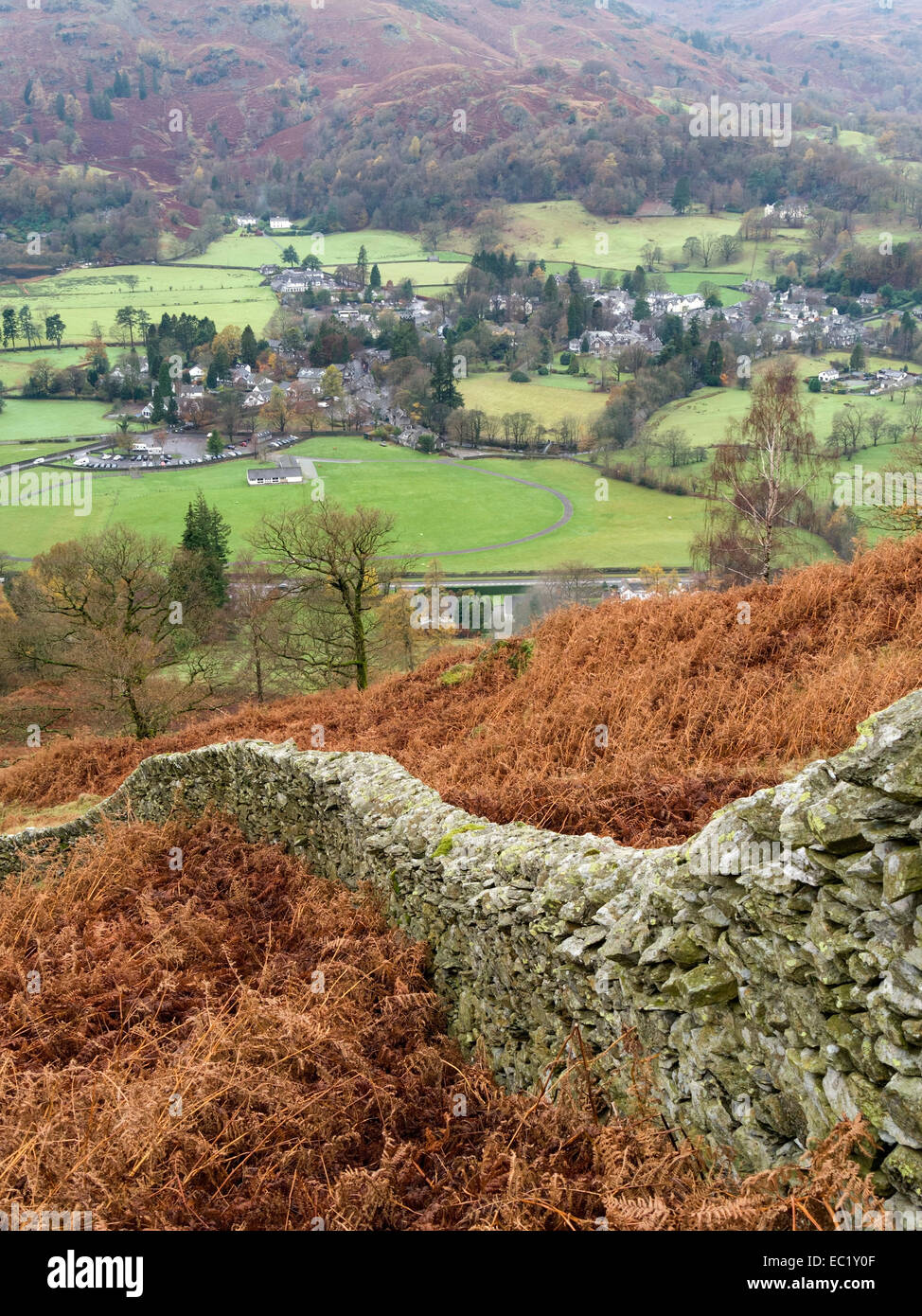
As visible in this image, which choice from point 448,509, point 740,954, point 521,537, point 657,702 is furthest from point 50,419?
point 740,954

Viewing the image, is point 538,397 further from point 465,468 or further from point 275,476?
point 275,476

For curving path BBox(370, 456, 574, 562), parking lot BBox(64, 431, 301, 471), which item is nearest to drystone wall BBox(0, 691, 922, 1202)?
curving path BBox(370, 456, 574, 562)

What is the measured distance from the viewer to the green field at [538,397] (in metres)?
125

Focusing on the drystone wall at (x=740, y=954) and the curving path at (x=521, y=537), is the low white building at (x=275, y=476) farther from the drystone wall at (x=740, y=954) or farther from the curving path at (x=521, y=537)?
the drystone wall at (x=740, y=954)

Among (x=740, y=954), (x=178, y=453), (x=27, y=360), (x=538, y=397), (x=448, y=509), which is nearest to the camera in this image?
(x=740, y=954)

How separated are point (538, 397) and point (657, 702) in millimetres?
128059

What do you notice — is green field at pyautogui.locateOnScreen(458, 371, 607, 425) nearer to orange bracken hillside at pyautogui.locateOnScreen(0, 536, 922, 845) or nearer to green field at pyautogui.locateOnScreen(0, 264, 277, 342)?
green field at pyautogui.locateOnScreen(0, 264, 277, 342)

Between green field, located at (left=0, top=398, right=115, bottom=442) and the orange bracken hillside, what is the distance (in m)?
117

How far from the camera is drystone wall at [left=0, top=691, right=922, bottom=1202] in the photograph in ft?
11.6

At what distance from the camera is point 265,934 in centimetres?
799

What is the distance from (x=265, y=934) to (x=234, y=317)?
176687 millimetres

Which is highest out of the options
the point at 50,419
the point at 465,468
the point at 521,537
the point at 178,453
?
the point at 50,419

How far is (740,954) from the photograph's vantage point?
4.16 metres

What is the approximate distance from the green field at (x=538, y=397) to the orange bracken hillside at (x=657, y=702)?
4361 inches
